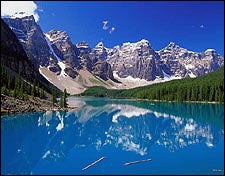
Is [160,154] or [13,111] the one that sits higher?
[13,111]

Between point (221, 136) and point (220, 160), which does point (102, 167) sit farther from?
point (221, 136)

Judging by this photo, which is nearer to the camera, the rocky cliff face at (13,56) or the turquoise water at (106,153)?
the turquoise water at (106,153)

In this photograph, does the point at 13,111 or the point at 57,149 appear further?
the point at 13,111

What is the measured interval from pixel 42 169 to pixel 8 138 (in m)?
16.0

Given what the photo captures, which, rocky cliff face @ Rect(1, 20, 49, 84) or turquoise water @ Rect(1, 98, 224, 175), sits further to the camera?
rocky cliff face @ Rect(1, 20, 49, 84)

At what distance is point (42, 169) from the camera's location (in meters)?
25.4

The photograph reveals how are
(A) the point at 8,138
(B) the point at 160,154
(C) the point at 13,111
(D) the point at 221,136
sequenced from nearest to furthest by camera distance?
(B) the point at 160,154, (A) the point at 8,138, (D) the point at 221,136, (C) the point at 13,111

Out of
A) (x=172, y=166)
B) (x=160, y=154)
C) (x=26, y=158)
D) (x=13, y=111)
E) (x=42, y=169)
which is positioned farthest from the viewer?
(x=13, y=111)

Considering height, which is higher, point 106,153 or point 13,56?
point 13,56

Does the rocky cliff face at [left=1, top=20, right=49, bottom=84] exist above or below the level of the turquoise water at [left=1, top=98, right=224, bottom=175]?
above

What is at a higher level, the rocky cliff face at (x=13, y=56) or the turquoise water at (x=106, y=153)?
the rocky cliff face at (x=13, y=56)

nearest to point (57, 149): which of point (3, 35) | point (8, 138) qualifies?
point (8, 138)

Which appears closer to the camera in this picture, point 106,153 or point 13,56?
point 106,153

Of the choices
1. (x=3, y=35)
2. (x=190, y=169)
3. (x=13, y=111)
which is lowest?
(x=190, y=169)
